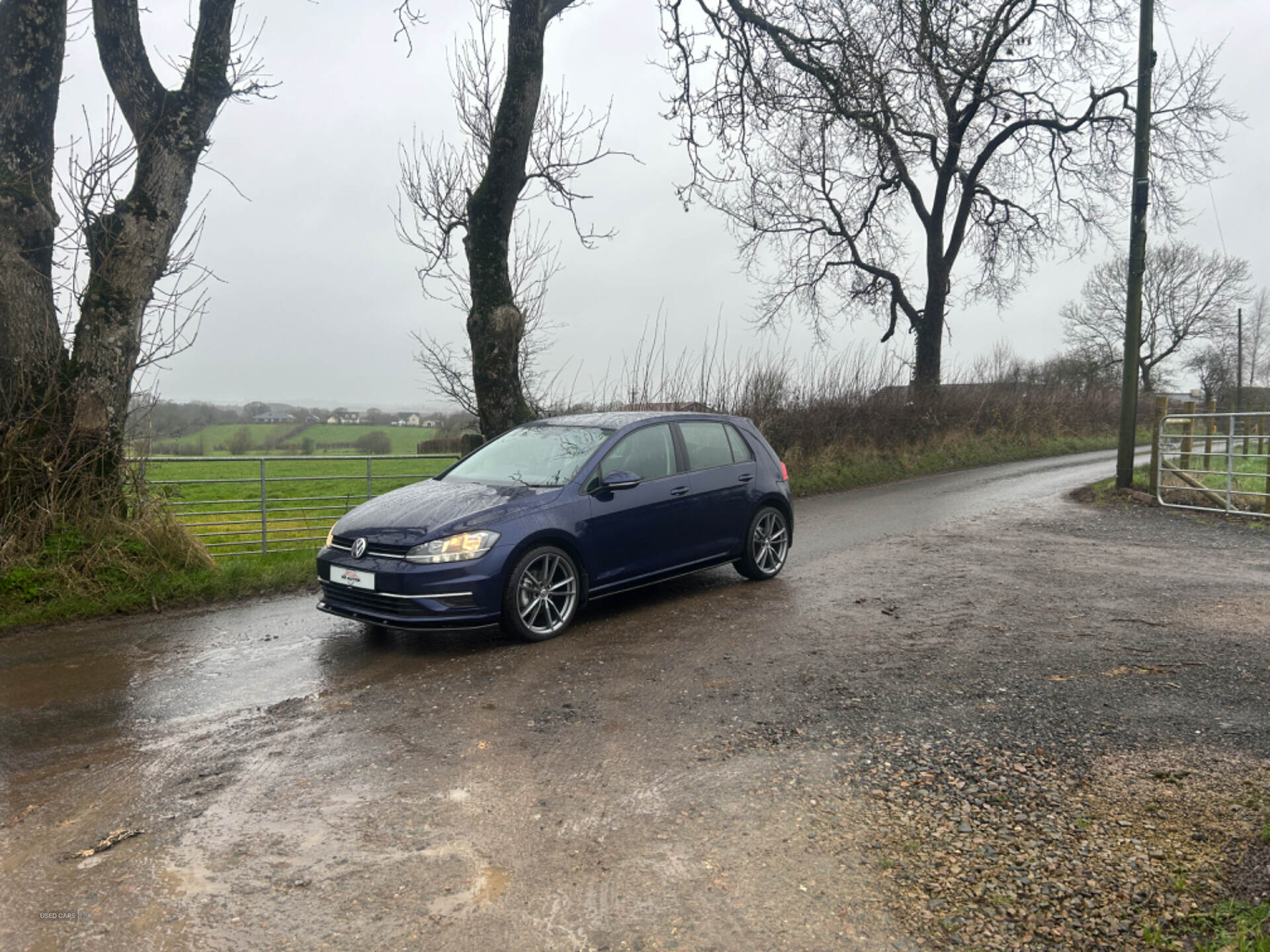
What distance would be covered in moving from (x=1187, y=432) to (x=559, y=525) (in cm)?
1360

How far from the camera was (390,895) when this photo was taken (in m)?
3.09

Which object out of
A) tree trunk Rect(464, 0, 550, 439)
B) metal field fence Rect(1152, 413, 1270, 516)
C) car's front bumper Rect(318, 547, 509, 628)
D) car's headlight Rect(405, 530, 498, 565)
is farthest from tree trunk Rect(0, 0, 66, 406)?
metal field fence Rect(1152, 413, 1270, 516)

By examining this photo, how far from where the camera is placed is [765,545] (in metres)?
8.61

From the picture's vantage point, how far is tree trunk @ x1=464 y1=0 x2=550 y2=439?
11805mm

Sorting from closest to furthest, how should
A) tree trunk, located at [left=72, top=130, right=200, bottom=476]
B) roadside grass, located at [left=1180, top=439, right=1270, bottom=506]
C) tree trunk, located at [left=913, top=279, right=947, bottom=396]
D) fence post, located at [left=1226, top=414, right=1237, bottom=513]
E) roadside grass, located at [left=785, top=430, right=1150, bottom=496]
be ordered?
tree trunk, located at [left=72, top=130, right=200, bottom=476] < fence post, located at [left=1226, top=414, right=1237, bottom=513] < roadside grass, located at [left=1180, top=439, right=1270, bottom=506] < roadside grass, located at [left=785, top=430, right=1150, bottom=496] < tree trunk, located at [left=913, top=279, right=947, bottom=396]

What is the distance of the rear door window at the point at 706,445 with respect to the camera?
7.97m

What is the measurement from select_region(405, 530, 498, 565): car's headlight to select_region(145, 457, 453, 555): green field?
4.01 metres

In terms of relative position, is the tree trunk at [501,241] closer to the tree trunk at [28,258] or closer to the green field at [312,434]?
the green field at [312,434]

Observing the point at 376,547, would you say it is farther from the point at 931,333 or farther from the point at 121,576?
the point at 931,333

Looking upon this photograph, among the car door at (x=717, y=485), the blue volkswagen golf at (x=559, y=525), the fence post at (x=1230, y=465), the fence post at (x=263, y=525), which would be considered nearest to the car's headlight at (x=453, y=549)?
the blue volkswagen golf at (x=559, y=525)

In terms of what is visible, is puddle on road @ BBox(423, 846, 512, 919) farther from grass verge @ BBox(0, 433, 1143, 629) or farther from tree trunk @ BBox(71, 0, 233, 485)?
tree trunk @ BBox(71, 0, 233, 485)

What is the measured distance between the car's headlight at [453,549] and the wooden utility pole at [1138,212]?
42.4 feet

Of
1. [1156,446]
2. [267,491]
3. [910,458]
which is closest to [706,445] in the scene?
[267,491]

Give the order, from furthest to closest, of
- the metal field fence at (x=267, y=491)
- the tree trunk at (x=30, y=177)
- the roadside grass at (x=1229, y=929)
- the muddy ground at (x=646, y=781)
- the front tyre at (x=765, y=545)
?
1. the metal field fence at (x=267, y=491)
2. the front tyre at (x=765, y=545)
3. the tree trunk at (x=30, y=177)
4. the muddy ground at (x=646, y=781)
5. the roadside grass at (x=1229, y=929)
